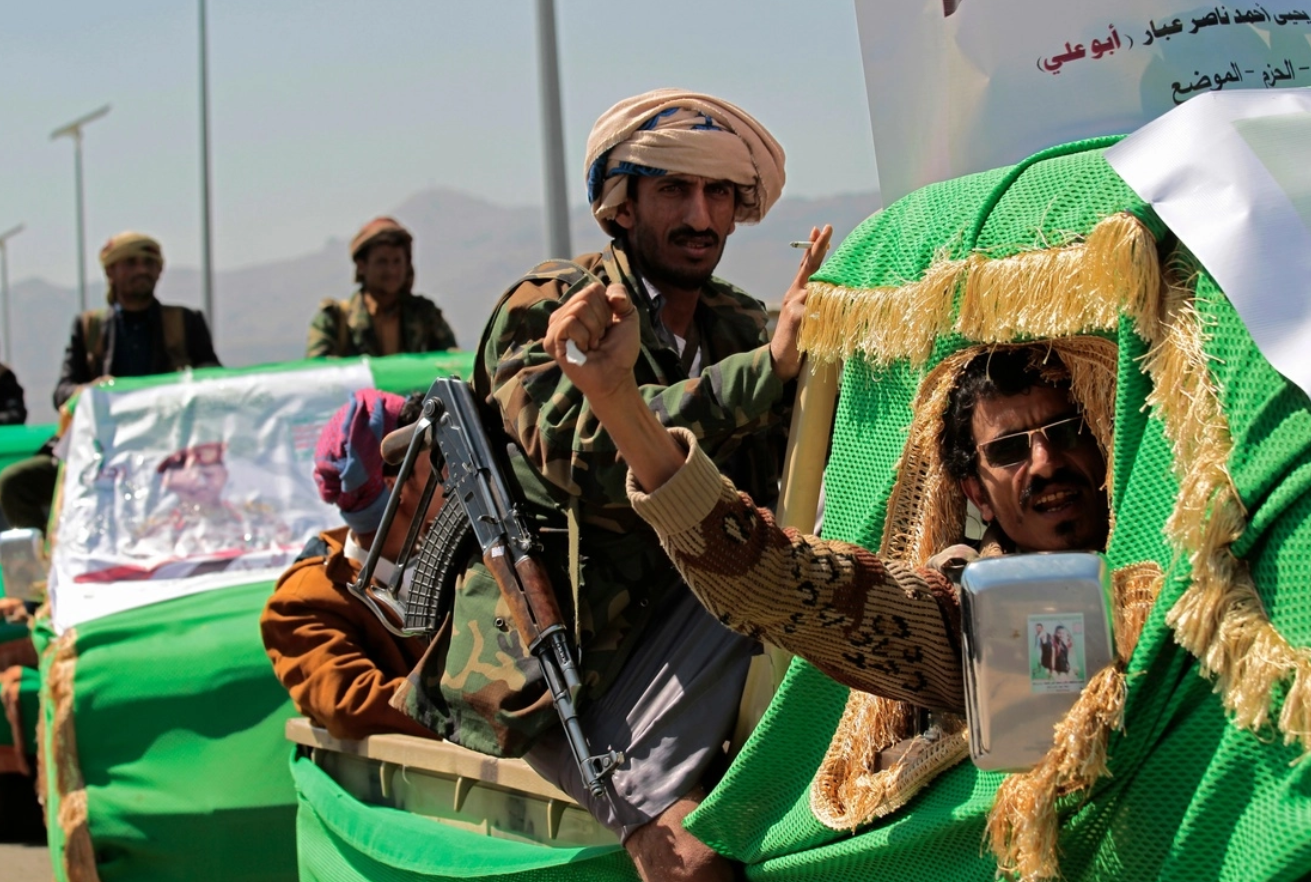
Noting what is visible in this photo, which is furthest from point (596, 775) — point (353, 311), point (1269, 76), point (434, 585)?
point (353, 311)

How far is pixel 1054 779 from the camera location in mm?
2172

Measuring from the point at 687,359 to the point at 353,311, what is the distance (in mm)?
6102

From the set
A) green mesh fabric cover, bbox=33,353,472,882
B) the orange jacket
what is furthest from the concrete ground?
the orange jacket

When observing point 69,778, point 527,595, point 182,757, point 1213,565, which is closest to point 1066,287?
point 1213,565

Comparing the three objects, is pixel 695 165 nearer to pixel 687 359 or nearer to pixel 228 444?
pixel 687 359

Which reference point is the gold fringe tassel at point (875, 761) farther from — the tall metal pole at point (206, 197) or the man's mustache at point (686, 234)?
the tall metal pole at point (206, 197)

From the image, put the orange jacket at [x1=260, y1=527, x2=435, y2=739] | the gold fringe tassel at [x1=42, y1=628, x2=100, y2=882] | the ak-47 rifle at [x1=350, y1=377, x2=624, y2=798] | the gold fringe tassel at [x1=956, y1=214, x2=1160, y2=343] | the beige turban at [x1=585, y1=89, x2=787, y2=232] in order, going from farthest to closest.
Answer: the gold fringe tassel at [x1=42, y1=628, x2=100, y2=882] → the orange jacket at [x1=260, y1=527, x2=435, y2=739] → the beige turban at [x1=585, y1=89, x2=787, y2=232] → the ak-47 rifle at [x1=350, y1=377, x2=624, y2=798] → the gold fringe tassel at [x1=956, y1=214, x2=1160, y2=343]

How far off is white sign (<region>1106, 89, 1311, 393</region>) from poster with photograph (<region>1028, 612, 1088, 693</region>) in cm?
40

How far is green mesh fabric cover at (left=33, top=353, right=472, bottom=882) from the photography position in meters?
5.83

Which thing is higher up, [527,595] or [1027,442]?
[1027,442]

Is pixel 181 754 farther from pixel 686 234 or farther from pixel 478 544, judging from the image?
pixel 686 234

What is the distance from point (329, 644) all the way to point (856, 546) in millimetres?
2536

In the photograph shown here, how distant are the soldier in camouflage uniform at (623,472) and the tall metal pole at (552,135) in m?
5.11

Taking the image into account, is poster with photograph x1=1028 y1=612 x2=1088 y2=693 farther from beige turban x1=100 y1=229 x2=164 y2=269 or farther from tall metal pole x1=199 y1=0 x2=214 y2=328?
tall metal pole x1=199 y1=0 x2=214 y2=328
